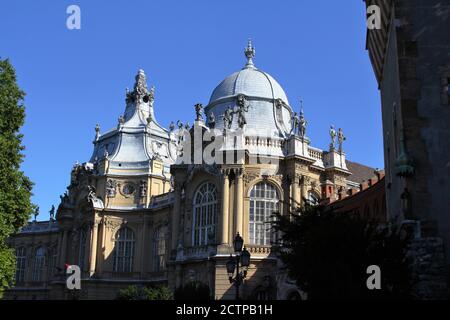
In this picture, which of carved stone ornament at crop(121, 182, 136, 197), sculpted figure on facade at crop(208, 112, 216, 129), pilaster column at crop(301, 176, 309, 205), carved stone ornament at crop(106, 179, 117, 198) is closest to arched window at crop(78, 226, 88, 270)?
carved stone ornament at crop(106, 179, 117, 198)

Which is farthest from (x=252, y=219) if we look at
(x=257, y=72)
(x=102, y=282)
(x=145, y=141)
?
(x=145, y=141)

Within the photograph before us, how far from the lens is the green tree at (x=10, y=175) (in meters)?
25.3

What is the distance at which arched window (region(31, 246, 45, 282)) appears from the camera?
6869cm

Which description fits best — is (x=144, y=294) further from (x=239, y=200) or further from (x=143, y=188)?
(x=143, y=188)

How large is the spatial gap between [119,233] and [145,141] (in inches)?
404

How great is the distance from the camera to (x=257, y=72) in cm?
4769

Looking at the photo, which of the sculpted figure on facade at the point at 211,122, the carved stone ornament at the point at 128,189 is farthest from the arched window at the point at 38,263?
the sculpted figure on facade at the point at 211,122

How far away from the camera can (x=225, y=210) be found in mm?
40188

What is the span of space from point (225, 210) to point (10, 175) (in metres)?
17.0

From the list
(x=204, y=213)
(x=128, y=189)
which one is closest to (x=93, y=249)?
(x=128, y=189)

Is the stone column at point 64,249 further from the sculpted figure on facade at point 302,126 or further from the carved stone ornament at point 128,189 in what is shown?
the sculpted figure on facade at point 302,126

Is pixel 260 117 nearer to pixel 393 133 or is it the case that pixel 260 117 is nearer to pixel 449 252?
pixel 393 133
